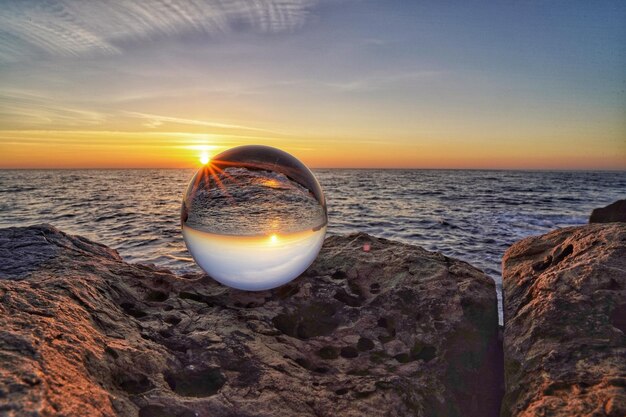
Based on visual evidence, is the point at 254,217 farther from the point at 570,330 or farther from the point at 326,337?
the point at 570,330

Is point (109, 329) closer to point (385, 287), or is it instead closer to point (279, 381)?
point (279, 381)

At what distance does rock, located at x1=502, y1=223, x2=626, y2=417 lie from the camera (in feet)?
6.67

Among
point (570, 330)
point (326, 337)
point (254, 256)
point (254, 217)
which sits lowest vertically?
point (326, 337)

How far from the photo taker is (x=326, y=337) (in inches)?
119

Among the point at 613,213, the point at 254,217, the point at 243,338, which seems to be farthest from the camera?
the point at 613,213

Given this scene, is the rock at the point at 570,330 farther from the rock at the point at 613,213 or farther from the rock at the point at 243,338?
the rock at the point at 613,213

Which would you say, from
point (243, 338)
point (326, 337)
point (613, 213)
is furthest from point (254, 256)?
point (613, 213)

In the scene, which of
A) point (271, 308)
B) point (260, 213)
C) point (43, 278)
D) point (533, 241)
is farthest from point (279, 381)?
point (533, 241)

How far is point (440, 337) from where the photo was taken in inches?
115

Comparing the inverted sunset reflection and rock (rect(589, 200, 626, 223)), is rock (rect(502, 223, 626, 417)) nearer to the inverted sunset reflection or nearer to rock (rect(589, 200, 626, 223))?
the inverted sunset reflection

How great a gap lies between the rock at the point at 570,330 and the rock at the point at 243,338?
36 cm

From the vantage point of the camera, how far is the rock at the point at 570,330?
6.67ft

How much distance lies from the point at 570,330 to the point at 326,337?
63.2 inches

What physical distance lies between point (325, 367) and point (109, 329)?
1.47m
